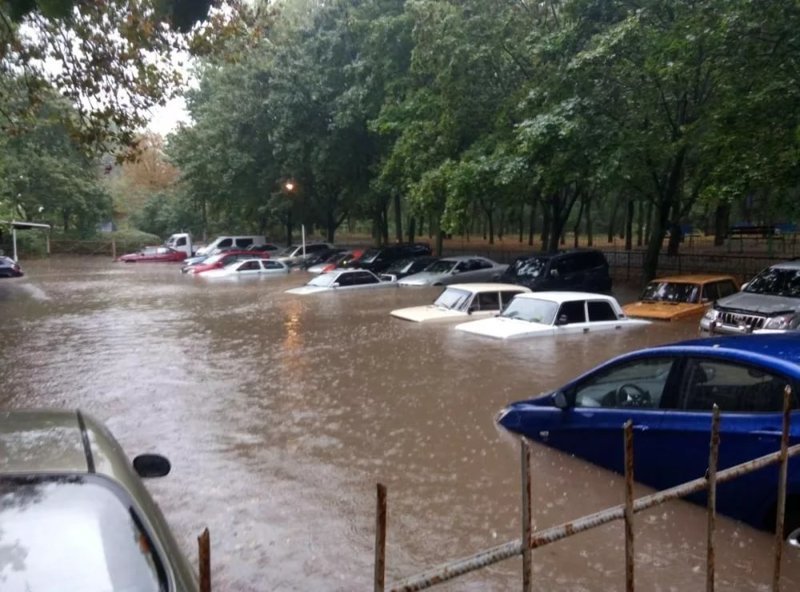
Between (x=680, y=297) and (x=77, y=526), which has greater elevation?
(x=77, y=526)

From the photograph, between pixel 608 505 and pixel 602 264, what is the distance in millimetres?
17780

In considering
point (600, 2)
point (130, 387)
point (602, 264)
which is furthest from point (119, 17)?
point (602, 264)

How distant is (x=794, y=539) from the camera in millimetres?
4559

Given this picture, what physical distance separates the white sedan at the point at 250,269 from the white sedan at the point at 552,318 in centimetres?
1802

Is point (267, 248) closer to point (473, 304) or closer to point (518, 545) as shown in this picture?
point (473, 304)

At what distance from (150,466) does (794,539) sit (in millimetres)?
3990

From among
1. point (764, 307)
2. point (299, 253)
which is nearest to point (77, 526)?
point (764, 307)

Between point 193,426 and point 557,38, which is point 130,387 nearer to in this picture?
point 193,426

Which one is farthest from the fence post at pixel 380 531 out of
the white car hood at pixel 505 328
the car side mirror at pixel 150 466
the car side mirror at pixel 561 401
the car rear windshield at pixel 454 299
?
the car rear windshield at pixel 454 299

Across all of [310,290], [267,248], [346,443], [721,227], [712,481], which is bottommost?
[346,443]

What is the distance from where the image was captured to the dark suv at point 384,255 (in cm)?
3014

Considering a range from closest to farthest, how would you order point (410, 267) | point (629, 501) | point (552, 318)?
point (629, 501) → point (552, 318) → point (410, 267)

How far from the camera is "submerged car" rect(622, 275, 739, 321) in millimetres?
15530

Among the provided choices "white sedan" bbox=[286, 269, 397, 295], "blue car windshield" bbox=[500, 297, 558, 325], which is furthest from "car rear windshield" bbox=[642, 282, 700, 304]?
"white sedan" bbox=[286, 269, 397, 295]
